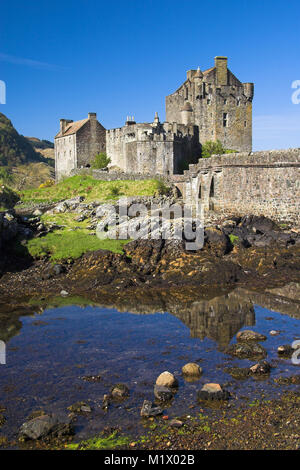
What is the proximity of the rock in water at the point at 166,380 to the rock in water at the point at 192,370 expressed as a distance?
81 centimetres

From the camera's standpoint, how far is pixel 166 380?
1399 centimetres

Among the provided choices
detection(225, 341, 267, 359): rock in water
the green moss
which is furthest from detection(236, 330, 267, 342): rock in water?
the green moss

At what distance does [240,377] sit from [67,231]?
22.3 m

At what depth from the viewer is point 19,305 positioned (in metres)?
23.6

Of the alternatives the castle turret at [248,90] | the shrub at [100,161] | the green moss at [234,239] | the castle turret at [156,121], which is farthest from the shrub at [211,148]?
the green moss at [234,239]

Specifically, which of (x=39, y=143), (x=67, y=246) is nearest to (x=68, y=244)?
(x=67, y=246)

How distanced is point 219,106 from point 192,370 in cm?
4801

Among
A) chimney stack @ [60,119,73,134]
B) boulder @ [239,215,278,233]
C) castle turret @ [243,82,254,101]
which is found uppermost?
castle turret @ [243,82,254,101]

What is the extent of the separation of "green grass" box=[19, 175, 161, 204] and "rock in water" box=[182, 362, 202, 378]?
98.6 ft

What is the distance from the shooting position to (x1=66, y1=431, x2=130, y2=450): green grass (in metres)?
11.0

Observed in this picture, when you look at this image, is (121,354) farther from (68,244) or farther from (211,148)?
(211,148)

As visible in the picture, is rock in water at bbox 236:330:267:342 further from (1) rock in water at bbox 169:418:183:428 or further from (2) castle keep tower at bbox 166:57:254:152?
(2) castle keep tower at bbox 166:57:254:152

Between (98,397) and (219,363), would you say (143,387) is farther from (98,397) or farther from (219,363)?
(219,363)
